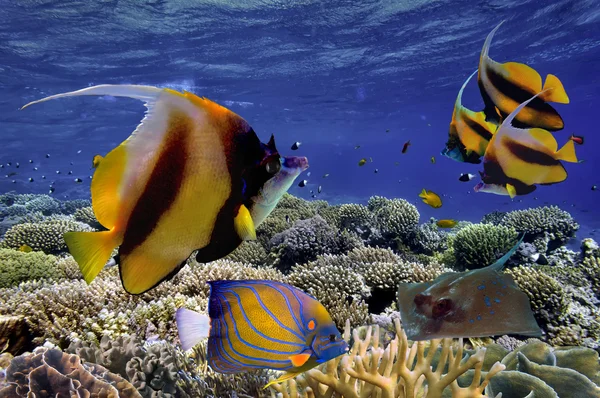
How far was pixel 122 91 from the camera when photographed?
78cm

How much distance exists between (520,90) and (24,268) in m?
8.36

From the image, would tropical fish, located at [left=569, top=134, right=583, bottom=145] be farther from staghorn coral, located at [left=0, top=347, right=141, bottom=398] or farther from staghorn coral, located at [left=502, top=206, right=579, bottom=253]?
staghorn coral, located at [left=502, top=206, right=579, bottom=253]

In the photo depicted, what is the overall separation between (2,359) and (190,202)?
3917 millimetres

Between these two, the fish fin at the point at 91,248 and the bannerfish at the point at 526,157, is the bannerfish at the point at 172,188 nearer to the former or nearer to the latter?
the fish fin at the point at 91,248

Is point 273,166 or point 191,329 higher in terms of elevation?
point 273,166

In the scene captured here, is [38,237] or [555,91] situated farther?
[38,237]

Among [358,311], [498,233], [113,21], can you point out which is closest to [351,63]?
[113,21]

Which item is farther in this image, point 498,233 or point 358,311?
point 498,233

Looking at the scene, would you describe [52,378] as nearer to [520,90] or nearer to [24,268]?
[520,90]

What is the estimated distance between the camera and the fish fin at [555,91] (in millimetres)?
1980

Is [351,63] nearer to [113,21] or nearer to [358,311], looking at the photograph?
[113,21]

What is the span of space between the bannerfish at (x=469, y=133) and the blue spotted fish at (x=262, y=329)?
1.69 metres

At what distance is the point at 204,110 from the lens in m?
0.90

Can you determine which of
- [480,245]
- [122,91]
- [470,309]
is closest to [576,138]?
[470,309]
